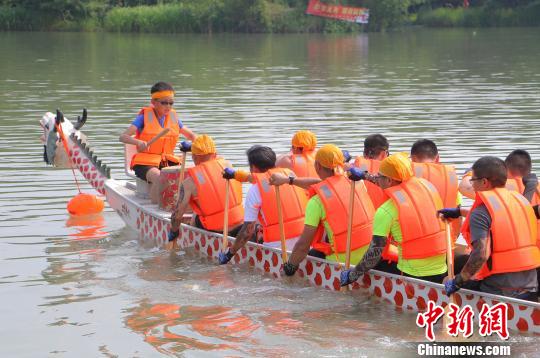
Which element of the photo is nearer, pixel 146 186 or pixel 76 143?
pixel 146 186

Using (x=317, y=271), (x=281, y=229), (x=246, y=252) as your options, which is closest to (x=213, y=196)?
(x=246, y=252)

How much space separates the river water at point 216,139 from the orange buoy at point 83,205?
0.15 meters

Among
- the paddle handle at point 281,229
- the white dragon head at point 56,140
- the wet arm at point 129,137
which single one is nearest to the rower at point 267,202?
the paddle handle at point 281,229

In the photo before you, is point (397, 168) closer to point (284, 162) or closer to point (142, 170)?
point (284, 162)

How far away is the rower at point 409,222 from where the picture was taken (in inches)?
336

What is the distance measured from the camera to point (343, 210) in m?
9.29

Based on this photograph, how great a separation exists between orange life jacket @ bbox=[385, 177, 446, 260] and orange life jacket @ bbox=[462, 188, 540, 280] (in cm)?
55

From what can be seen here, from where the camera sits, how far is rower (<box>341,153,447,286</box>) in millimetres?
8547

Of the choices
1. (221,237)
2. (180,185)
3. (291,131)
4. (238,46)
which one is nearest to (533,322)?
(221,237)

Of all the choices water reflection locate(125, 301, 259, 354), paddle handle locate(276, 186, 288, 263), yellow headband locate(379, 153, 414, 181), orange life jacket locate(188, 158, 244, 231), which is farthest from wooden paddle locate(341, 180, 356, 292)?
orange life jacket locate(188, 158, 244, 231)

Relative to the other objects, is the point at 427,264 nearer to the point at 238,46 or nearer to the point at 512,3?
the point at 238,46

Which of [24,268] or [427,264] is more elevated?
[427,264]

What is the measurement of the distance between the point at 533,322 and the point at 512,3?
57.9 m

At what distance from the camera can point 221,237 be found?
10844 millimetres
